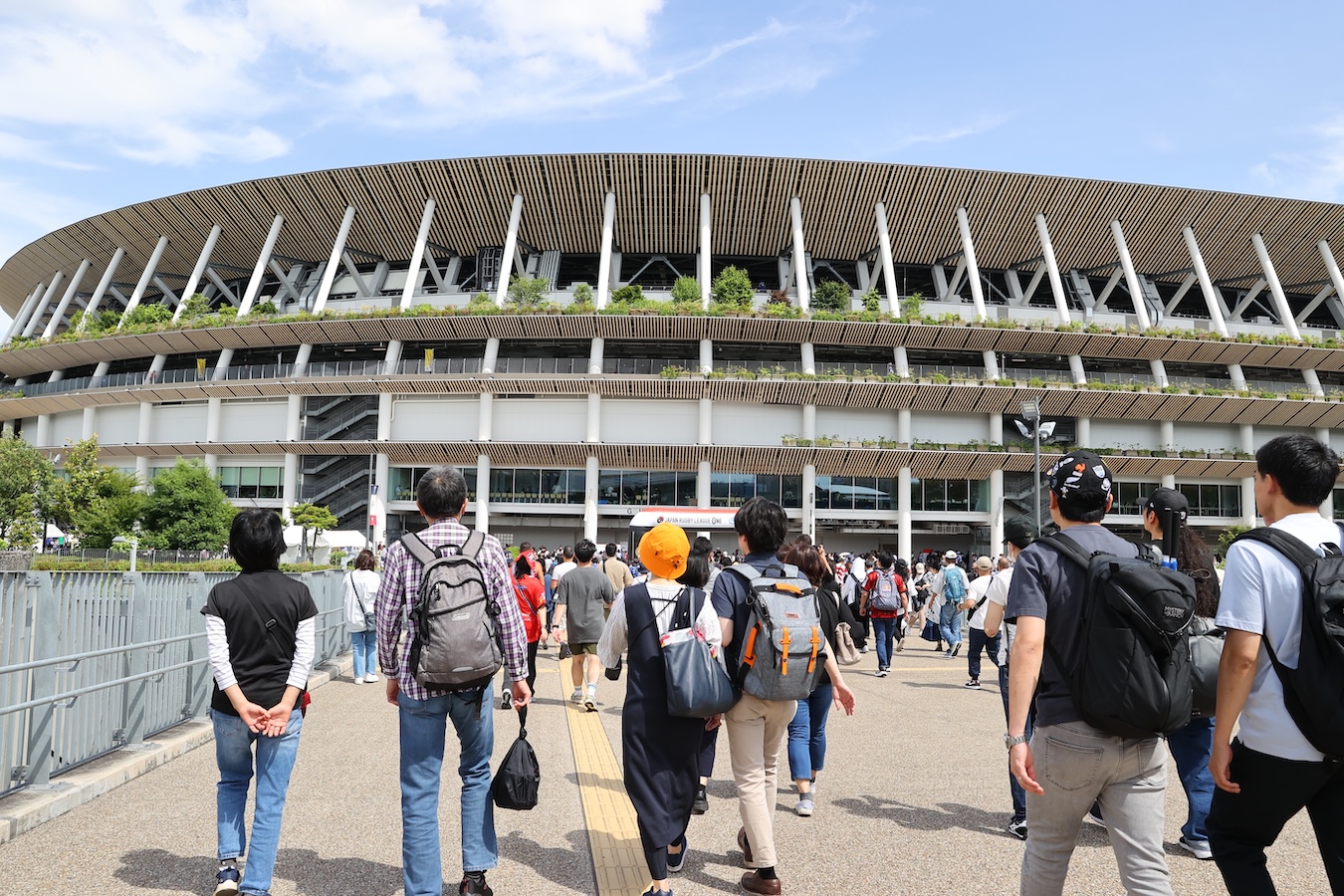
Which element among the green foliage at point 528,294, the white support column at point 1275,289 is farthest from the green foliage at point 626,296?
the white support column at point 1275,289

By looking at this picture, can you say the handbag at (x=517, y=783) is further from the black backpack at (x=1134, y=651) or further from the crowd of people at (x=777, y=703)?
the black backpack at (x=1134, y=651)

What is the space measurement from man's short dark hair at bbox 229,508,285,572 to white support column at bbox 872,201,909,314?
1589 inches

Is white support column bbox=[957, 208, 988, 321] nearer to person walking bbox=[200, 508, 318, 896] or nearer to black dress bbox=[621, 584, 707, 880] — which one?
black dress bbox=[621, 584, 707, 880]

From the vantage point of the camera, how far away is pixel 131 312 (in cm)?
4719

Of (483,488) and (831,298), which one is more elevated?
(831,298)

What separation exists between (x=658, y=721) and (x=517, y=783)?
2.56 ft

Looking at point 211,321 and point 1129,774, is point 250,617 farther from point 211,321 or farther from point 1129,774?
point 211,321

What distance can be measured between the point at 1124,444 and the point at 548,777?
44498 millimetres

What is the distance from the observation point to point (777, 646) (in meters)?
4.36

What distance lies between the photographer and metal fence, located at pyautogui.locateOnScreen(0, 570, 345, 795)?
5824 millimetres

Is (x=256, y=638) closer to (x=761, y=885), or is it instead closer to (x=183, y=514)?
(x=761, y=885)

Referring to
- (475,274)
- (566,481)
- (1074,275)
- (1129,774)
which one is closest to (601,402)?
(566,481)

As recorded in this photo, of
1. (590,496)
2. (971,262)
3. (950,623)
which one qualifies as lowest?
(950,623)

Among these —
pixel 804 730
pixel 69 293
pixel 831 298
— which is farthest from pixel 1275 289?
pixel 69 293
